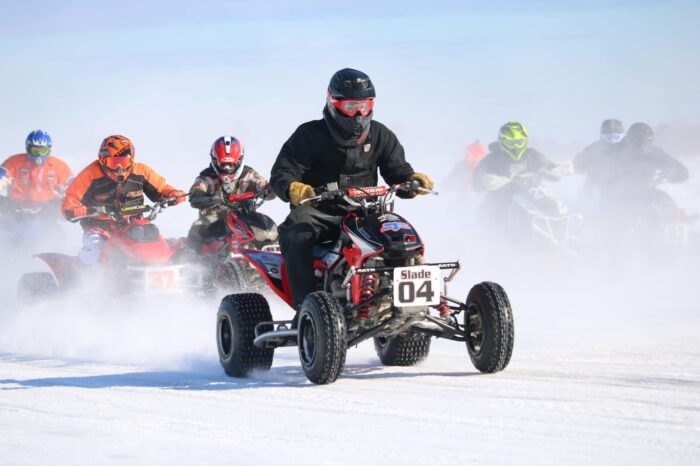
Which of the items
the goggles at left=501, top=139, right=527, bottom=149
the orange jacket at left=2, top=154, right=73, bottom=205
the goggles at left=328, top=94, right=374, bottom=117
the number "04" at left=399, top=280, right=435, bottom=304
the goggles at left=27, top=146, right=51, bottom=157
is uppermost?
the goggles at left=501, top=139, right=527, bottom=149

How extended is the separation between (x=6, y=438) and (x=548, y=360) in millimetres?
4951

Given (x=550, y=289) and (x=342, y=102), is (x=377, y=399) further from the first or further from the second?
(x=550, y=289)

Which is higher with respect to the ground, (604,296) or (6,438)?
(604,296)

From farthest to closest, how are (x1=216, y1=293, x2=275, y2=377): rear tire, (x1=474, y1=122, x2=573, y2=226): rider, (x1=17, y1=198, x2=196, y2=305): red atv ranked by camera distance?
1. (x1=474, y1=122, x2=573, y2=226): rider
2. (x1=17, y1=198, x2=196, y2=305): red atv
3. (x1=216, y1=293, x2=275, y2=377): rear tire

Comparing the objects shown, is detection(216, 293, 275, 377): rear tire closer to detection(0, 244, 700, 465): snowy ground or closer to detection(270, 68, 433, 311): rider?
detection(0, 244, 700, 465): snowy ground

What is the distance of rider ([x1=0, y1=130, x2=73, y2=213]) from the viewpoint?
2161 centimetres

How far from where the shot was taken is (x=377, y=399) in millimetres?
8594

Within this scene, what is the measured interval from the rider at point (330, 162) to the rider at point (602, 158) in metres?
13.7

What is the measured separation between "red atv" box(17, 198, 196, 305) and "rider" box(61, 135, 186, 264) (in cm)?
17

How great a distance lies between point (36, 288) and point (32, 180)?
618 centimetres

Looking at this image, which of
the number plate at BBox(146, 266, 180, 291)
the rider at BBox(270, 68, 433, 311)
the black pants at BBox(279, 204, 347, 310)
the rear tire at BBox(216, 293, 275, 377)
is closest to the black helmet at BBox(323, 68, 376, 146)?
the rider at BBox(270, 68, 433, 311)

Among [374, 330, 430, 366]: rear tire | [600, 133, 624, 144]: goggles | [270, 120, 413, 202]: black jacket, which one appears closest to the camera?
[270, 120, 413, 202]: black jacket

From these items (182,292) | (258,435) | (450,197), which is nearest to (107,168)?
(182,292)

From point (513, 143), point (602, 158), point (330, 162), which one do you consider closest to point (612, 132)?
point (602, 158)
